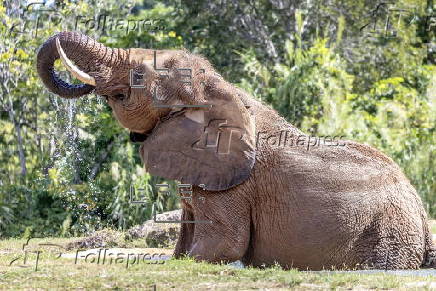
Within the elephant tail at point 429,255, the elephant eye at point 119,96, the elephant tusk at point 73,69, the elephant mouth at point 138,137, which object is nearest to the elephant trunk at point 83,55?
the elephant tusk at point 73,69

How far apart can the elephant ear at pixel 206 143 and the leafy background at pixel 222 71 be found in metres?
6.71

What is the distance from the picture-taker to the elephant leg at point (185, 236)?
11133 millimetres

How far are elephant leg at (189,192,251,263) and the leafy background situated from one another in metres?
7.15

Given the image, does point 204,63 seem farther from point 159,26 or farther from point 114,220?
point 159,26

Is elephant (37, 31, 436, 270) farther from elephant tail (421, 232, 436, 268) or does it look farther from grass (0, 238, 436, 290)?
grass (0, 238, 436, 290)

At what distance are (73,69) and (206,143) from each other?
5.64 ft

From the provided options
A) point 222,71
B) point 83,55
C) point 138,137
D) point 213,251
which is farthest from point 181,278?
point 222,71

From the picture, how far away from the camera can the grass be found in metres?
8.73

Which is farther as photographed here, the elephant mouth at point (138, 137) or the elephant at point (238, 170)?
the elephant mouth at point (138, 137)

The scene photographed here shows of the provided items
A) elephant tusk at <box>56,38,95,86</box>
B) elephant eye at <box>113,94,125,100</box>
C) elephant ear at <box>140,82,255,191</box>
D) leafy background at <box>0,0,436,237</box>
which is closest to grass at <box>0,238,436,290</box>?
elephant ear at <box>140,82,255,191</box>

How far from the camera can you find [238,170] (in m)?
10.8

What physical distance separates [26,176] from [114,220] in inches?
84.8

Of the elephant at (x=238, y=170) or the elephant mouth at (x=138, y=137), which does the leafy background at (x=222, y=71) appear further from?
the elephant at (x=238, y=170)

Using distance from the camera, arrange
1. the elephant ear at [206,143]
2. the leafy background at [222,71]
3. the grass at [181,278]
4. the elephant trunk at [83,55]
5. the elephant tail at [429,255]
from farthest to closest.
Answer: the leafy background at [222,71] → the elephant tail at [429,255] → the elephant ear at [206,143] → the elephant trunk at [83,55] → the grass at [181,278]
